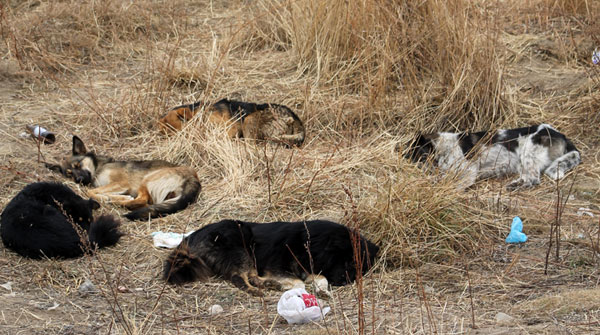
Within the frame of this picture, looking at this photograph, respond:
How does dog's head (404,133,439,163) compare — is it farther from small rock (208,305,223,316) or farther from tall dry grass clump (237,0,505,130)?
small rock (208,305,223,316)

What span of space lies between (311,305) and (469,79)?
4.46 meters

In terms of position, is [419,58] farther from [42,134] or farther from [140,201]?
[42,134]

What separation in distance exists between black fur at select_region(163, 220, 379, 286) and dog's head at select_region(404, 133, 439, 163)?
229cm

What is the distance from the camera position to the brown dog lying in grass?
326 inches

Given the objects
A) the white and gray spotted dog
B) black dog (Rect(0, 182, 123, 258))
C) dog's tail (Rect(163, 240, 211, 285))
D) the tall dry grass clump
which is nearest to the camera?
dog's tail (Rect(163, 240, 211, 285))

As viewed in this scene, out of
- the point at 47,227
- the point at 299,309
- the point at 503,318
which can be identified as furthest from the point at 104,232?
the point at 503,318

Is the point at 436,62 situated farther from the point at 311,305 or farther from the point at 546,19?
the point at 311,305

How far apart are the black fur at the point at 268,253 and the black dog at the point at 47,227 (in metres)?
0.75

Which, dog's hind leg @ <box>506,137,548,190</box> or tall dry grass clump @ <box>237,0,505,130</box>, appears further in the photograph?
tall dry grass clump @ <box>237,0,505,130</box>

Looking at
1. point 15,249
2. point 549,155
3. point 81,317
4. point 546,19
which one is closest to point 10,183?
point 15,249

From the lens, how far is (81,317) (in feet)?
15.7

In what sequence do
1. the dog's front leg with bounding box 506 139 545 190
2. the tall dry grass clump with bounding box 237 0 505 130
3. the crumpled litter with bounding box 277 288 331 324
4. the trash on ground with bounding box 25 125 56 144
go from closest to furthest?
the crumpled litter with bounding box 277 288 331 324 < the dog's front leg with bounding box 506 139 545 190 < the trash on ground with bounding box 25 125 56 144 < the tall dry grass clump with bounding box 237 0 505 130

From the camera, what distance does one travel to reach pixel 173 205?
6699mm

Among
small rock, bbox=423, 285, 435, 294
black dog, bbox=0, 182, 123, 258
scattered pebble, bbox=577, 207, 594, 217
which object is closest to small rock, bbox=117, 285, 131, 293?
black dog, bbox=0, 182, 123, 258
